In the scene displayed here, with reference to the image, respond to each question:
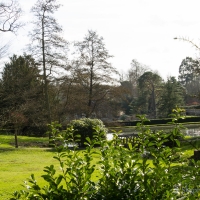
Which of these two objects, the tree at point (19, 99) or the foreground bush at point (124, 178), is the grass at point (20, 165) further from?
the foreground bush at point (124, 178)

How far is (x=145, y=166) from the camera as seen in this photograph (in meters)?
2.12

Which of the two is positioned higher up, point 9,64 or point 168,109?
point 9,64

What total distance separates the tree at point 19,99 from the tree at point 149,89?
23.7 m

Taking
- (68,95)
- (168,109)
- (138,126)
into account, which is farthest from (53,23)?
(168,109)

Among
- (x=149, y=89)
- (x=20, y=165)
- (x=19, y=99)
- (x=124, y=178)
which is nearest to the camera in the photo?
(x=124, y=178)

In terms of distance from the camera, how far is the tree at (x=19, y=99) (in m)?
18.7

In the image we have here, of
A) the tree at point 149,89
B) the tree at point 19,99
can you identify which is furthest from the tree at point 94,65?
the tree at point 149,89

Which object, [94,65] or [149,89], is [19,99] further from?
[149,89]

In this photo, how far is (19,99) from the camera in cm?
2078

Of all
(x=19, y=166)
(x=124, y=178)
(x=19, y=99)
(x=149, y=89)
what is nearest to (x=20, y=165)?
(x=19, y=166)

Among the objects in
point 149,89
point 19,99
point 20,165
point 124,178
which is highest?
point 149,89

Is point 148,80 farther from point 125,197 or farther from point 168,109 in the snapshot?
point 125,197

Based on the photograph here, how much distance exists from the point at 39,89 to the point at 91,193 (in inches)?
1096

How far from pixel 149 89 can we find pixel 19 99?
3743cm
